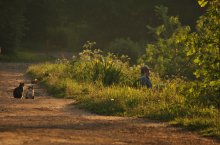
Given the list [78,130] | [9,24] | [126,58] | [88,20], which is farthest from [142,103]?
[88,20]

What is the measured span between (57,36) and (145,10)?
1292 cm

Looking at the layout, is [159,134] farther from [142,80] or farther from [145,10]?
[145,10]

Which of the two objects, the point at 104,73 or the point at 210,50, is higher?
the point at 104,73

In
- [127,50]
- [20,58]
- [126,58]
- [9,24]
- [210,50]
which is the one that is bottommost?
[210,50]

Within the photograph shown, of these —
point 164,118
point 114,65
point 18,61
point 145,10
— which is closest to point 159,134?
point 164,118

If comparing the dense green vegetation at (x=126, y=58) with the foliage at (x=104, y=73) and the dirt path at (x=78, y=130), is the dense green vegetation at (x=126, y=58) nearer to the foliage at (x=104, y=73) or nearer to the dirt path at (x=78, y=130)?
the foliage at (x=104, y=73)

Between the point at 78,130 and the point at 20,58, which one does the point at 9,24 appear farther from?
the point at 78,130

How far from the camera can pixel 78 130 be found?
1057 centimetres

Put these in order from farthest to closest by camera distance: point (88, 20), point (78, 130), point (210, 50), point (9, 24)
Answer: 1. point (88, 20)
2. point (9, 24)
3. point (210, 50)
4. point (78, 130)

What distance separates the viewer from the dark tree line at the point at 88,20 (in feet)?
211

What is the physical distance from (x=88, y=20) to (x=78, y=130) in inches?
2631

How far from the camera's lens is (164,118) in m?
12.7

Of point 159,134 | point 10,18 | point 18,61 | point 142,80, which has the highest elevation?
point 10,18

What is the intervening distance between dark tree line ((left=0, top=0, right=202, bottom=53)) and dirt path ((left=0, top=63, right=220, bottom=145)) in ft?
160
